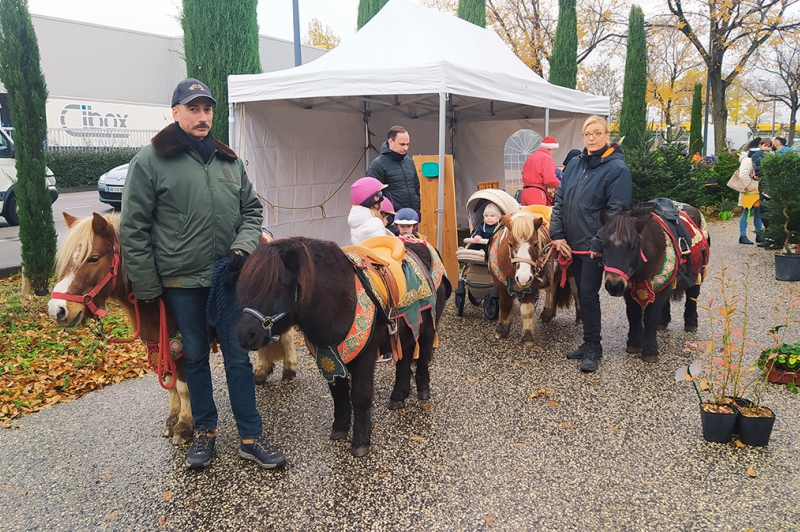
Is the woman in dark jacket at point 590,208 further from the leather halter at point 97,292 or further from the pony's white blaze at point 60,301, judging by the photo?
the pony's white blaze at point 60,301

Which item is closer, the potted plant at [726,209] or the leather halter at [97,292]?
the leather halter at [97,292]

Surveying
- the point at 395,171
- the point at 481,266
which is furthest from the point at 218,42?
the point at 481,266

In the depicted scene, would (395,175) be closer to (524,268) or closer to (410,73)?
(410,73)

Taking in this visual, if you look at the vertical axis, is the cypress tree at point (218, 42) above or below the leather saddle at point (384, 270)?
above

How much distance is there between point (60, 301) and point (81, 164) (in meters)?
20.2

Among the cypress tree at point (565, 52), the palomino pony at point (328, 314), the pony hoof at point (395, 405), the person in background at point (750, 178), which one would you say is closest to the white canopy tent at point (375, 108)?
the person in background at point (750, 178)

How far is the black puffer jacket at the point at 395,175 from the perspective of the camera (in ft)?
18.4

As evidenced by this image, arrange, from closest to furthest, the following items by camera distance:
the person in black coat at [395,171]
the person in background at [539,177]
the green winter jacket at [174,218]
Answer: the green winter jacket at [174,218] → the person in black coat at [395,171] → the person in background at [539,177]

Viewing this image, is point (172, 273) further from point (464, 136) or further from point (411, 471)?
point (464, 136)

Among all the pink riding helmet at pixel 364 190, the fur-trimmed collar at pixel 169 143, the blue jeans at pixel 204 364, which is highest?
the fur-trimmed collar at pixel 169 143

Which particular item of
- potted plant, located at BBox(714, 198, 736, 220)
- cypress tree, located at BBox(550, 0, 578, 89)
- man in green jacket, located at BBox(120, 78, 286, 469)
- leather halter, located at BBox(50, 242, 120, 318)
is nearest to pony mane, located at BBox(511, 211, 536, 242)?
man in green jacket, located at BBox(120, 78, 286, 469)

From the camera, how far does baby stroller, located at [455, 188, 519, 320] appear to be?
574 centimetres

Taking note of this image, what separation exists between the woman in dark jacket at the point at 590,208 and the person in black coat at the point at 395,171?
1.63 meters

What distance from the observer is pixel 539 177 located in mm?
7246
